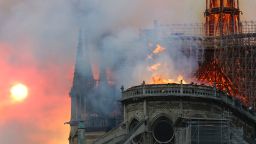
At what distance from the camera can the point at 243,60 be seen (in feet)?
389

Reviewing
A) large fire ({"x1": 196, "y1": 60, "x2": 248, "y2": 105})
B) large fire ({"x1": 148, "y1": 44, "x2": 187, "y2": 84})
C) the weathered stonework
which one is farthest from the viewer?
large fire ({"x1": 196, "y1": 60, "x2": 248, "y2": 105})

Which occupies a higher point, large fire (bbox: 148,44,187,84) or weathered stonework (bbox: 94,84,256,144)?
large fire (bbox: 148,44,187,84)

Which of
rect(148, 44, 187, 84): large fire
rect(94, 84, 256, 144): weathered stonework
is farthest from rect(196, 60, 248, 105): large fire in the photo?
rect(94, 84, 256, 144): weathered stonework

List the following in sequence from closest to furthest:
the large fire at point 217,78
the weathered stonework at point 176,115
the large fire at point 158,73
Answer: the weathered stonework at point 176,115 → the large fire at point 158,73 → the large fire at point 217,78

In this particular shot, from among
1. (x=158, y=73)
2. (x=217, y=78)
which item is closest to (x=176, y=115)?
(x=158, y=73)

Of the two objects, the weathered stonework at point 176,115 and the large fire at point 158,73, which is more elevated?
the large fire at point 158,73

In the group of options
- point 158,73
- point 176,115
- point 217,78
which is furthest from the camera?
point 217,78

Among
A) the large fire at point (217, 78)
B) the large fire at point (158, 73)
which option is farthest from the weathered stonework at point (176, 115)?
the large fire at point (217, 78)

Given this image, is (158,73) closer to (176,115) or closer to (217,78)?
(176,115)

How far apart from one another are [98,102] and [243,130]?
2754 centimetres

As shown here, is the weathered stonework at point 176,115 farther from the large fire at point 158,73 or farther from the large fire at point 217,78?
the large fire at point 217,78

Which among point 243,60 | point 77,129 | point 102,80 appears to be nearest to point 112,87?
point 102,80

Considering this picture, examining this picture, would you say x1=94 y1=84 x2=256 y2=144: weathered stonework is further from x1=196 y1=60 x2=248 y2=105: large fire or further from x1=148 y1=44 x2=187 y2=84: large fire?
x1=196 y1=60 x2=248 y2=105: large fire

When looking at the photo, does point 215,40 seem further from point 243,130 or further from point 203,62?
point 243,130
